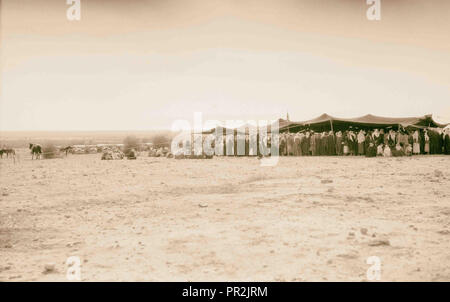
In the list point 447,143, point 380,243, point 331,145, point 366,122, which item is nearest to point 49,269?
point 380,243

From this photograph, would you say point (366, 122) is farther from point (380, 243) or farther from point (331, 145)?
point (380, 243)

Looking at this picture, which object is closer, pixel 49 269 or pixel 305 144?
pixel 49 269

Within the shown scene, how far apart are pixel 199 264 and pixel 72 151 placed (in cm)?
3160

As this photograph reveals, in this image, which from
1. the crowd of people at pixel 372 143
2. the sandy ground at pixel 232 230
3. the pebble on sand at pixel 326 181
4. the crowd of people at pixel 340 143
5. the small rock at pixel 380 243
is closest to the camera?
the sandy ground at pixel 232 230

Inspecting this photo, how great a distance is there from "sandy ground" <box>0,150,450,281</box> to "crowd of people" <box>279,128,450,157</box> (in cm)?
1081

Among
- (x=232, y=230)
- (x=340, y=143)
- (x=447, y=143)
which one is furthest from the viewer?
(x=340, y=143)

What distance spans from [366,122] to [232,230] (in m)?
22.0

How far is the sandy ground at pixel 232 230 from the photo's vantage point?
4.93 meters

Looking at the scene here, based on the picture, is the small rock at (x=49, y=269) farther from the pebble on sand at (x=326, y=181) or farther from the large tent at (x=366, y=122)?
the large tent at (x=366, y=122)

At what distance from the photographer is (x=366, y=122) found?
86.7 ft

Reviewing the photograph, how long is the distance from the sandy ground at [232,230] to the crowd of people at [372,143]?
10.8 metres

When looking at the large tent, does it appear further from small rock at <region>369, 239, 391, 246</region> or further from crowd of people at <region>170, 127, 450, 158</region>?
small rock at <region>369, 239, 391, 246</region>

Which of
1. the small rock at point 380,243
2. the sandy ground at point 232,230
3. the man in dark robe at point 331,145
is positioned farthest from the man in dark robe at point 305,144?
the small rock at point 380,243
